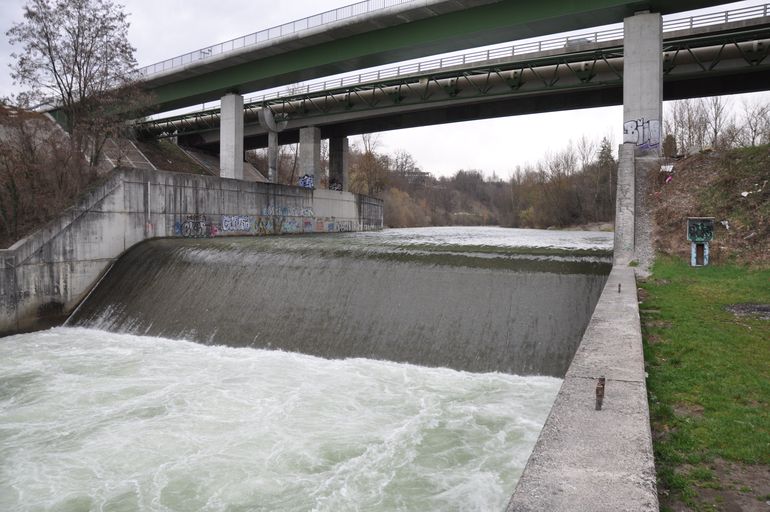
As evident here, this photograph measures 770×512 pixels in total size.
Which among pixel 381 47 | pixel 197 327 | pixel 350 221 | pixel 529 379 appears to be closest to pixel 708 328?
pixel 529 379

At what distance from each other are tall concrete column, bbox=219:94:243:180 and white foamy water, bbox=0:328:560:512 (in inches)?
1069

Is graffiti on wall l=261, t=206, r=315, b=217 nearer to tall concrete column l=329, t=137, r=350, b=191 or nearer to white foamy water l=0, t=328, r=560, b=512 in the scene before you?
tall concrete column l=329, t=137, r=350, b=191

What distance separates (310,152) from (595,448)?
40.2 meters

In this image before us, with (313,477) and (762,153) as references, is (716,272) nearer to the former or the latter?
(762,153)

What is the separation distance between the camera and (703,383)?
19.0 feet

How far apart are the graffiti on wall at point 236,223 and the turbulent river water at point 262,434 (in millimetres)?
15841

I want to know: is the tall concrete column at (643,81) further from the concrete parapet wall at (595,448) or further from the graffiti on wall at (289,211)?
the graffiti on wall at (289,211)

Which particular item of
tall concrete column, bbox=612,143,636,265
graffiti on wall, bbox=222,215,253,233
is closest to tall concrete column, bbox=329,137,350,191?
graffiti on wall, bbox=222,215,253,233

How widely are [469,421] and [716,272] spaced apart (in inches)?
323

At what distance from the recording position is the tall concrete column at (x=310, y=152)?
1646 inches

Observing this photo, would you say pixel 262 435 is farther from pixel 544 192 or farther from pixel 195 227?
pixel 544 192

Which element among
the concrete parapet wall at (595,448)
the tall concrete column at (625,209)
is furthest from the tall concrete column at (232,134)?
the concrete parapet wall at (595,448)

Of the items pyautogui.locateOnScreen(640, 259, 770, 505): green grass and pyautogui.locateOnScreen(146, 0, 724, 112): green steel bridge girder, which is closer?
pyautogui.locateOnScreen(640, 259, 770, 505): green grass

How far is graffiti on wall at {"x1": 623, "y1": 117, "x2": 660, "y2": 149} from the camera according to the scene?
71.9ft
